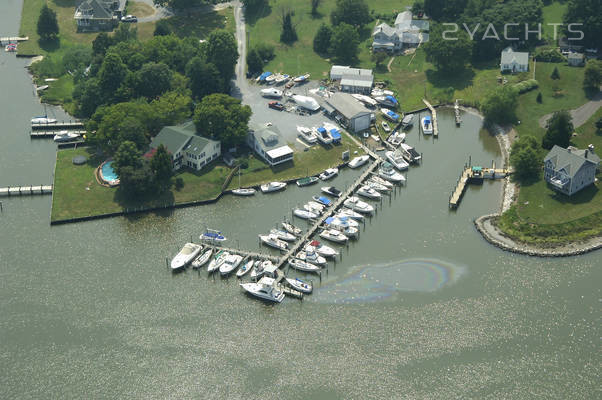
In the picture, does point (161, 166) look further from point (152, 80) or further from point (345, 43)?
point (345, 43)

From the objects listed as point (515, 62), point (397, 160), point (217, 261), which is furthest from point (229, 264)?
point (515, 62)

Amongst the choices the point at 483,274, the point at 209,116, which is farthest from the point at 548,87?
the point at 209,116

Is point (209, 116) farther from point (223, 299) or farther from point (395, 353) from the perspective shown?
point (395, 353)

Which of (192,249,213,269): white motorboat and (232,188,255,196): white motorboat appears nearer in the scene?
(192,249,213,269): white motorboat

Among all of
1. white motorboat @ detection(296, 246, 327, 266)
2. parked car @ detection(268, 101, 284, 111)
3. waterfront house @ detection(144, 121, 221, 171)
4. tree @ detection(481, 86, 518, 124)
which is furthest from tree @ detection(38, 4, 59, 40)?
white motorboat @ detection(296, 246, 327, 266)

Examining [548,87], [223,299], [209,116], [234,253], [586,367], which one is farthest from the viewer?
[548,87]

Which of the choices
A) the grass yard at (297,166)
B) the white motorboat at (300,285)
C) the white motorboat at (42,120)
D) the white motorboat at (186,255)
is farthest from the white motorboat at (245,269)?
the white motorboat at (42,120)

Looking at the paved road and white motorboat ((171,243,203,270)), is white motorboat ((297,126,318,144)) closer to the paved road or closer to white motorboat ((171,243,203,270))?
white motorboat ((171,243,203,270))

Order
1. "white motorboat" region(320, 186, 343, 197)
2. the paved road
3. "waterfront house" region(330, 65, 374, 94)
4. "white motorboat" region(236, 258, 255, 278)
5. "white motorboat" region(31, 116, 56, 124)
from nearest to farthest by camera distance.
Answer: "white motorboat" region(236, 258, 255, 278), "white motorboat" region(320, 186, 343, 197), the paved road, "white motorboat" region(31, 116, 56, 124), "waterfront house" region(330, 65, 374, 94)
